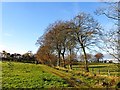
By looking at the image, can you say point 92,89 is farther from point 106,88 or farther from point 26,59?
point 26,59

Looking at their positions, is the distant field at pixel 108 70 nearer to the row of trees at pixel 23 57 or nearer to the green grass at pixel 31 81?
the green grass at pixel 31 81

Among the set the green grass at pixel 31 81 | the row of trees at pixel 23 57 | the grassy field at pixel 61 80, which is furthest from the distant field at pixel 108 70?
the row of trees at pixel 23 57

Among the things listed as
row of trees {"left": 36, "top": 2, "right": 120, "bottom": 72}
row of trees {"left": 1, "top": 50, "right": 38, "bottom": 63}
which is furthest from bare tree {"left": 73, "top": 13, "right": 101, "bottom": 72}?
row of trees {"left": 1, "top": 50, "right": 38, "bottom": 63}

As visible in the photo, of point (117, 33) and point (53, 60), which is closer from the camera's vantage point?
point (117, 33)

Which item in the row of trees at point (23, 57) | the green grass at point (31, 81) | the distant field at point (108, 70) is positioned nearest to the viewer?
the distant field at point (108, 70)

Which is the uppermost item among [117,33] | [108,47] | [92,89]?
[117,33]

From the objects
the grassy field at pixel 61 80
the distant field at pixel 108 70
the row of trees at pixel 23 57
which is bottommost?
the grassy field at pixel 61 80

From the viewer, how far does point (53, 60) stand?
51500mm

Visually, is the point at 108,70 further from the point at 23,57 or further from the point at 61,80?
the point at 23,57

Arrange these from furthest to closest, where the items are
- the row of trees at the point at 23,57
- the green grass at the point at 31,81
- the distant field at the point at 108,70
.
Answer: the row of trees at the point at 23,57 → the green grass at the point at 31,81 → the distant field at the point at 108,70

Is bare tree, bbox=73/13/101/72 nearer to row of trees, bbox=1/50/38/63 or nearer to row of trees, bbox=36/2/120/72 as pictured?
row of trees, bbox=36/2/120/72

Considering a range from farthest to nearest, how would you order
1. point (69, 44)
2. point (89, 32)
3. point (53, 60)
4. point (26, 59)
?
point (26, 59) → point (53, 60) → point (69, 44) → point (89, 32)

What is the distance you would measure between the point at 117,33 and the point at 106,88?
3.55 meters

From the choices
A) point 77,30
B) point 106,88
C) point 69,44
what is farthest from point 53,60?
point 106,88
